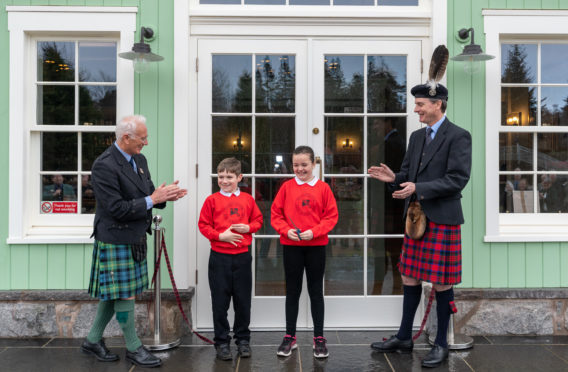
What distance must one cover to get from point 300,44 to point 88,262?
8.64 ft

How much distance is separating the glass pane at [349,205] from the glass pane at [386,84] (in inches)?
26.9

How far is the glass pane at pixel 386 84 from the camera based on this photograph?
4.54 metres

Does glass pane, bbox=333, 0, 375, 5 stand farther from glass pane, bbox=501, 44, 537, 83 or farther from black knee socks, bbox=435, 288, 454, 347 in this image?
black knee socks, bbox=435, 288, 454, 347

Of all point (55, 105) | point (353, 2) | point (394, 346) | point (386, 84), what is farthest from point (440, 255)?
point (55, 105)

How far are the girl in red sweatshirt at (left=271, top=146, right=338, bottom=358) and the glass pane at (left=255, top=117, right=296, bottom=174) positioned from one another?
0.69m

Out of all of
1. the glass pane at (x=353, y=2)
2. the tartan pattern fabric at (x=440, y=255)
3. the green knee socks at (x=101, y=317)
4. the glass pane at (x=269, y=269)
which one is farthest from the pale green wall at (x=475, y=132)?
the green knee socks at (x=101, y=317)

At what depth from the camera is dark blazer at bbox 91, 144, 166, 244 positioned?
3426mm

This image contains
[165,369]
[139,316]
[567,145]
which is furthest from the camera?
[567,145]

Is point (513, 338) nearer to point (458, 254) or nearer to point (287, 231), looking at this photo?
point (458, 254)

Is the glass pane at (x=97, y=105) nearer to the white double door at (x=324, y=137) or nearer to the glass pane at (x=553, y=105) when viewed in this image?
the white double door at (x=324, y=137)

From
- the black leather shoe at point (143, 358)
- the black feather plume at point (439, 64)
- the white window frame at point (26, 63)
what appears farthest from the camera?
the white window frame at point (26, 63)

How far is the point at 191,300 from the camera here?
175 inches

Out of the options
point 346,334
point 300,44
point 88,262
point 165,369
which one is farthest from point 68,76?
point 346,334

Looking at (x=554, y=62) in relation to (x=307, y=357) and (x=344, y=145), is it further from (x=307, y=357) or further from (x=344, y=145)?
(x=307, y=357)
